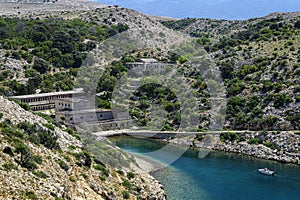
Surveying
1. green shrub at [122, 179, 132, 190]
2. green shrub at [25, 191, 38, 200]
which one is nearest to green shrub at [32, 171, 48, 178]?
green shrub at [25, 191, 38, 200]

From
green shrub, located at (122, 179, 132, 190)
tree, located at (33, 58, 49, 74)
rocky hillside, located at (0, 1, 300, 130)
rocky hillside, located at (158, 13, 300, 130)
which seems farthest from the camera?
tree, located at (33, 58, 49, 74)

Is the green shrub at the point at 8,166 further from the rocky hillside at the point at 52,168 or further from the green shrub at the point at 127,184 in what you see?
the green shrub at the point at 127,184

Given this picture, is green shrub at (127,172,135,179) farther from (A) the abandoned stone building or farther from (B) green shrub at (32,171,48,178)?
(A) the abandoned stone building

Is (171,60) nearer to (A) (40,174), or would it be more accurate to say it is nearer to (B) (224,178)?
(B) (224,178)

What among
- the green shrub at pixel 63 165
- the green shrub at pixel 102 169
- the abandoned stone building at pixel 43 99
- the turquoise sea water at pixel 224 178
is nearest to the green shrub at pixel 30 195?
the green shrub at pixel 63 165

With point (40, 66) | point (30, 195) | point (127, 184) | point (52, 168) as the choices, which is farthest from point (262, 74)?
point (30, 195)

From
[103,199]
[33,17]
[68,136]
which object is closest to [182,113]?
[68,136]
